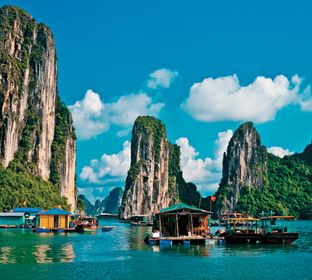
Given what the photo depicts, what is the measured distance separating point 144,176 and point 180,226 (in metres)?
136

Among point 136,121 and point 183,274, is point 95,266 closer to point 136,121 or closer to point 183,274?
point 183,274

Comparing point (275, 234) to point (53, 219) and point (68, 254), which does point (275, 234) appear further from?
point (53, 219)

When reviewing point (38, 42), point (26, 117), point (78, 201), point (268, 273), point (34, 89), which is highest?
point (38, 42)

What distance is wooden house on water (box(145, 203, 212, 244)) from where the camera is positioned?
50.9 m

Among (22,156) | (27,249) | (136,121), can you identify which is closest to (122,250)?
(27,249)

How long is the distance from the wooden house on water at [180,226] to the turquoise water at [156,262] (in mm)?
2472

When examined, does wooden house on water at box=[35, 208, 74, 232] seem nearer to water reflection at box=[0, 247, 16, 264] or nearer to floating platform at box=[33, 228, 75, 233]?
floating platform at box=[33, 228, 75, 233]

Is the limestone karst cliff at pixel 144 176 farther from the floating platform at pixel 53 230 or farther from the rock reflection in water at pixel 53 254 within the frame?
the rock reflection in water at pixel 53 254

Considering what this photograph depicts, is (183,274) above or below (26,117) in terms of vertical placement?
below

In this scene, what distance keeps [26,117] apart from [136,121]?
227 ft

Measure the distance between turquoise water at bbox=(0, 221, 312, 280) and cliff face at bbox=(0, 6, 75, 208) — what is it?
264 ft

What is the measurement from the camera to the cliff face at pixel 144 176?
183250 mm

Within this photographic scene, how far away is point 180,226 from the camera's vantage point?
5475cm

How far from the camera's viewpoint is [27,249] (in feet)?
150
